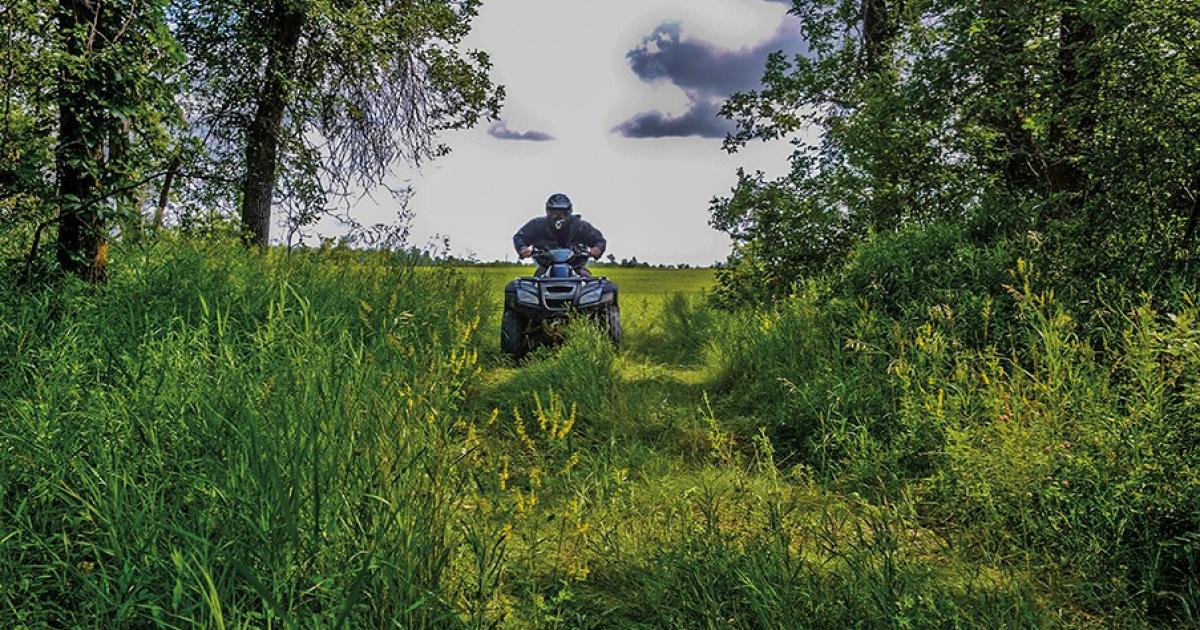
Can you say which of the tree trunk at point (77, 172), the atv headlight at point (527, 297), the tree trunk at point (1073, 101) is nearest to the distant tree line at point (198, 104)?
the tree trunk at point (77, 172)

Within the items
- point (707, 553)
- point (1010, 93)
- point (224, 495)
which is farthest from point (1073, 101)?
point (224, 495)

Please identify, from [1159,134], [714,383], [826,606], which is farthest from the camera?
[714,383]

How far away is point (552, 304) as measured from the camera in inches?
287

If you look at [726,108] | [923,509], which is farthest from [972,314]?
[726,108]

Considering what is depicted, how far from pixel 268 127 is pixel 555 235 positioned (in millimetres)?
4497

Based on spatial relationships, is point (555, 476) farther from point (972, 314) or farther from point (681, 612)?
point (972, 314)

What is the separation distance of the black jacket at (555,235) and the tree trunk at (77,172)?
14.9ft

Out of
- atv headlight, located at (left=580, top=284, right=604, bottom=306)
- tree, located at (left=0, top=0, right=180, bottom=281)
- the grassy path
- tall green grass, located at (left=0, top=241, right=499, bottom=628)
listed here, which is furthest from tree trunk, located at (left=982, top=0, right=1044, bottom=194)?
tree, located at (left=0, top=0, right=180, bottom=281)

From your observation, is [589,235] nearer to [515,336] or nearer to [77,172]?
[515,336]

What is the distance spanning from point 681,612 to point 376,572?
1.02 meters

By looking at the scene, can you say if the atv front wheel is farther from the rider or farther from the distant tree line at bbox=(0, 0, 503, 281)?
the distant tree line at bbox=(0, 0, 503, 281)

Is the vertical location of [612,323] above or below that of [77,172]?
below

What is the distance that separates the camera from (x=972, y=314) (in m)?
4.73

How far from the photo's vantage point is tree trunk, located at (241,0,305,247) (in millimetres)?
9211
